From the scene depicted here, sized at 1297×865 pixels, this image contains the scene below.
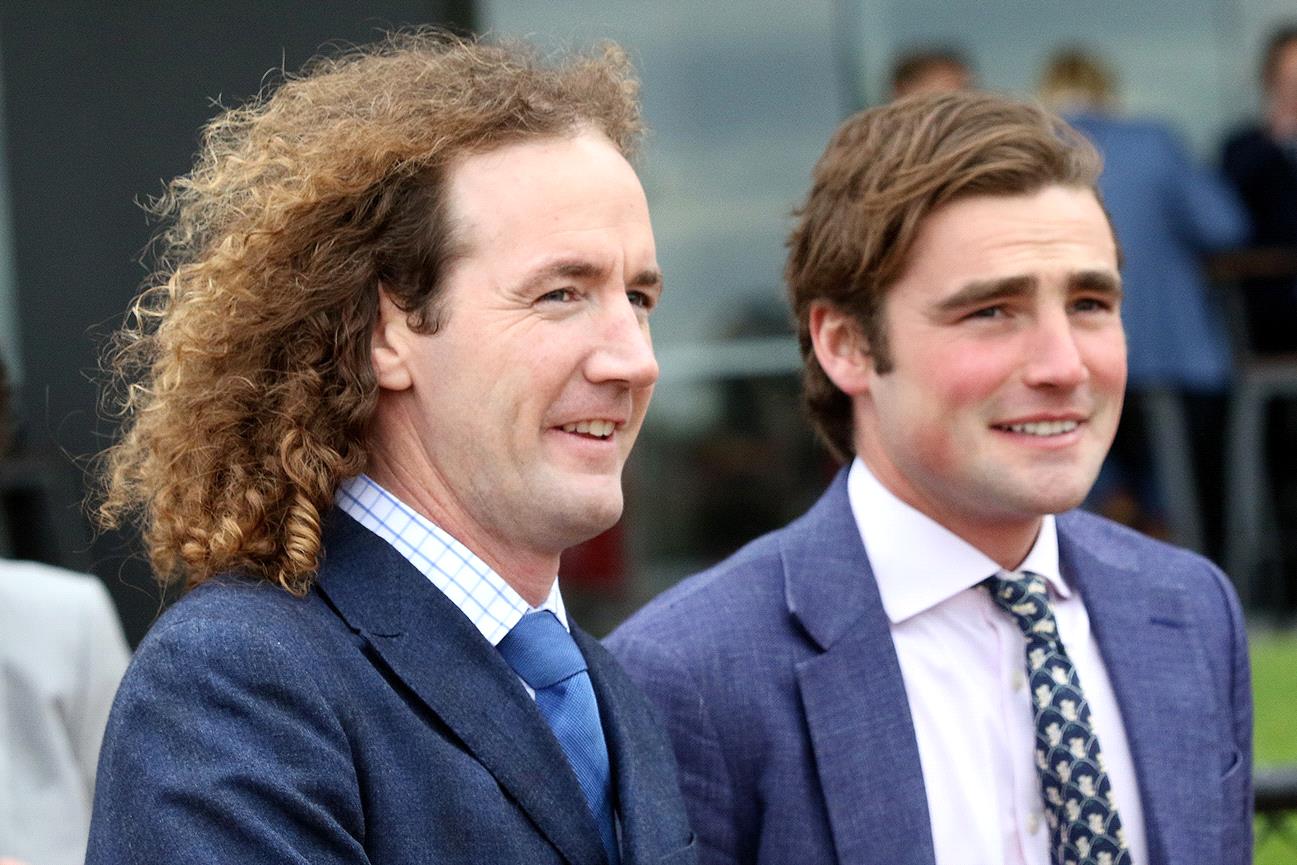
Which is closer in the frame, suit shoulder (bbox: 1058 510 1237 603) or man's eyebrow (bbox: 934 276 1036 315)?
man's eyebrow (bbox: 934 276 1036 315)

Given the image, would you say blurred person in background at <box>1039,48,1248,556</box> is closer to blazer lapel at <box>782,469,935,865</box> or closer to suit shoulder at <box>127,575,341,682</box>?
blazer lapel at <box>782,469,935,865</box>

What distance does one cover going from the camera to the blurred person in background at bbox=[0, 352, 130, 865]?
316cm

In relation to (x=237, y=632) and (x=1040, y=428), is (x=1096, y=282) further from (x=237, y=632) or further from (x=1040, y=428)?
(x=237, y=632)

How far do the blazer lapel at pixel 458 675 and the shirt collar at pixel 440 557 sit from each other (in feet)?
0.07

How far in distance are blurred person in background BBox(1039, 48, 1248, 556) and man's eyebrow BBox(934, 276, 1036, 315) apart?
14.6 ft

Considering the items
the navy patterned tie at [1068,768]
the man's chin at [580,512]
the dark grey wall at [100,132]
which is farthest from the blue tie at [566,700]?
the dark grey wall at [100,132]

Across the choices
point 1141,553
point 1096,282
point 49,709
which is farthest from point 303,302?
point 1141,553

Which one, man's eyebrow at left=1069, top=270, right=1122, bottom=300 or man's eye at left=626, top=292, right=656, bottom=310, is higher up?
man's eyebrow at left=1069, top=270, right=1122, bottom=300

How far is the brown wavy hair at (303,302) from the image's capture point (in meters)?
2.13

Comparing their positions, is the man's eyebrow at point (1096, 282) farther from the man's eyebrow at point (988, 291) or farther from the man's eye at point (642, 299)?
the man's eye at point (642, 299)

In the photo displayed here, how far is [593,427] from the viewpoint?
2.17 metres

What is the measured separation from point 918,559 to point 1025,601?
170 mm

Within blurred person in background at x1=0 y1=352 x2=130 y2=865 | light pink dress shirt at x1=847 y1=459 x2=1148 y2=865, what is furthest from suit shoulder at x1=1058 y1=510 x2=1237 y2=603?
blurred person in background at x1=0 y1=352 x2=130 y2=865

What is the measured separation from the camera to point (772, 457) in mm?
8227
